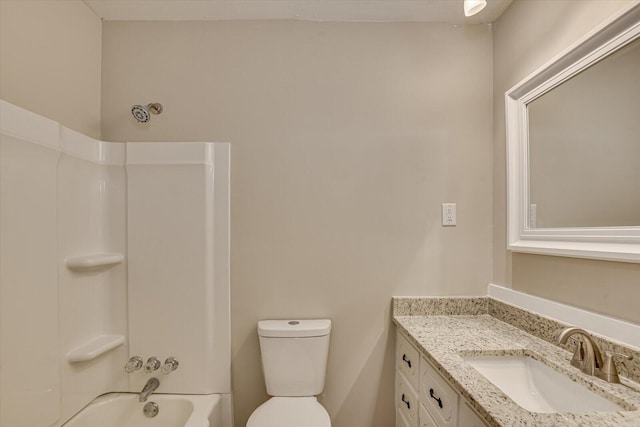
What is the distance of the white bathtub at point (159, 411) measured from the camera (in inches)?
54.7

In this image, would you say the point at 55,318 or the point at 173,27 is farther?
the point at 173,27

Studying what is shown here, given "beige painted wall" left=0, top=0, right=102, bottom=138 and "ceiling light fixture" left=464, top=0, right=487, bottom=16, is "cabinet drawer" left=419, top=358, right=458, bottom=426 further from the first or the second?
"beige painted wall" left=0, top=0, right=102, bottom=138

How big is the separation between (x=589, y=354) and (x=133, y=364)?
1.86 metres

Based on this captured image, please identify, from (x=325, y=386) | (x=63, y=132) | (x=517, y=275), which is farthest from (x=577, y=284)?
(x=63, y=132)

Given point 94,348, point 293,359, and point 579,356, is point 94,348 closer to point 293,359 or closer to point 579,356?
point 293,359

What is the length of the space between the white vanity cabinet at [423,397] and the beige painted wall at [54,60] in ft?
6.47

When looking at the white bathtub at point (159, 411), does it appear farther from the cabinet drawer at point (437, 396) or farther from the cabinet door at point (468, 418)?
the cabinet door at point (468, 418)

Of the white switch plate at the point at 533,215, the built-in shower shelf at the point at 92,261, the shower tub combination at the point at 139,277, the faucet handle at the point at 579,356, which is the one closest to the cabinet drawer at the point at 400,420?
the faucet handle at the point at 579,356

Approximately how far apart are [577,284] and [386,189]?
903 mm

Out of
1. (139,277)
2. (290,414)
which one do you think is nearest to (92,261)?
(139,277)

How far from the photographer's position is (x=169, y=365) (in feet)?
4.90

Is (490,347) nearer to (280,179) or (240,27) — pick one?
(280,179)

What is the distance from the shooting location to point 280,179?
1644 millimetres

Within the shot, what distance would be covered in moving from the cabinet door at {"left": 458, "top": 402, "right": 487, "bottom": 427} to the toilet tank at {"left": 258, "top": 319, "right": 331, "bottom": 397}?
2.33 feet
